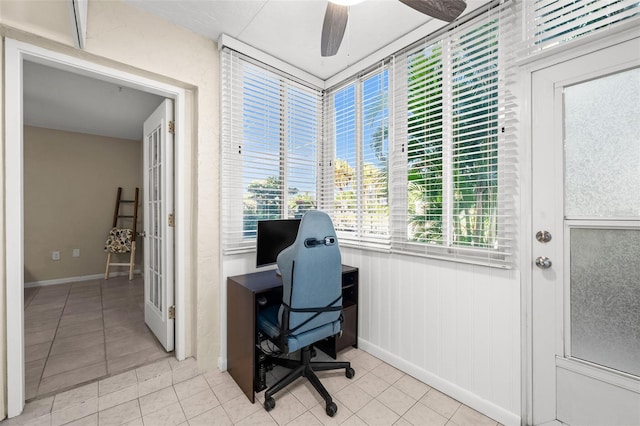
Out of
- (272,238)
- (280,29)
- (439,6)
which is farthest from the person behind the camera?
(272,238)

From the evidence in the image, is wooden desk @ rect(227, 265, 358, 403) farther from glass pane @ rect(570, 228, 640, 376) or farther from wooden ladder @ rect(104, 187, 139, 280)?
wooden ladder @ rect(104, 187, 139, 280)

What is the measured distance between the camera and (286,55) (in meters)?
2.37

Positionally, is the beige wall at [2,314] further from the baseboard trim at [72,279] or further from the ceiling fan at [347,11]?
the baseboard trim at [72,279]

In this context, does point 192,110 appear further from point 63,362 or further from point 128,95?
point 63,362

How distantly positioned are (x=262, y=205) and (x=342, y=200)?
30.7 inches

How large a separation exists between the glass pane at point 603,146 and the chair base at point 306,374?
5.67 feet

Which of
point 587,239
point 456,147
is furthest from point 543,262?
point 456,147

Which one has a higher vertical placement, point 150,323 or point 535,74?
point 535,74

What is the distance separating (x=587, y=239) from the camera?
1396 mm

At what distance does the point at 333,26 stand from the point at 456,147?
1.09 m

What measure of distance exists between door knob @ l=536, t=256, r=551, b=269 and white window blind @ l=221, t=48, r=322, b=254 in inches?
73.3

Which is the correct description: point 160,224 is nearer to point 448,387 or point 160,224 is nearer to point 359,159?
point 359,159

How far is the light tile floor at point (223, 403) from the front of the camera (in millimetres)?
1615

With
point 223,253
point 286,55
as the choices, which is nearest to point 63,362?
point 223,253
